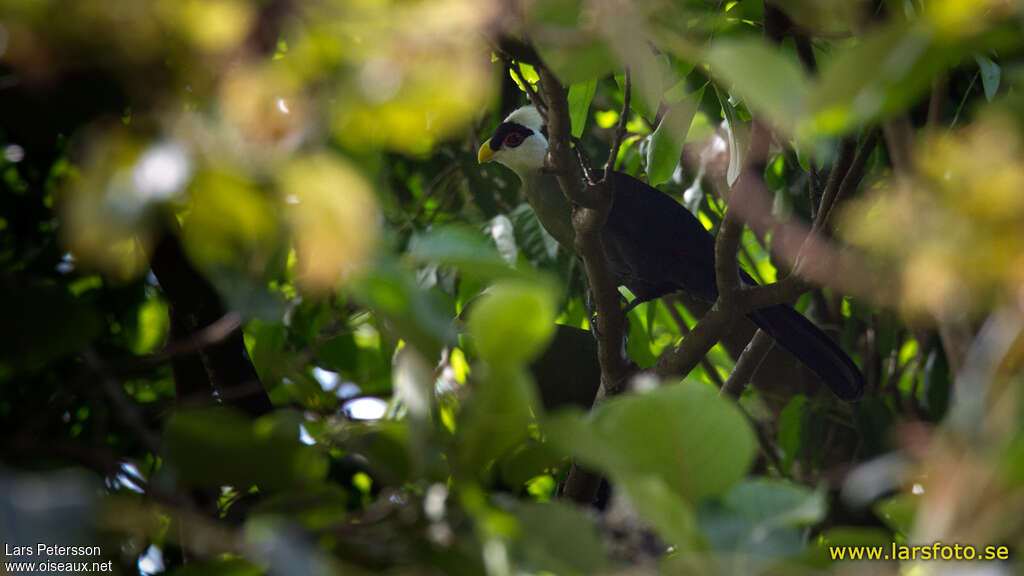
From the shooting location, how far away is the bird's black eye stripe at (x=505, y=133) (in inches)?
154

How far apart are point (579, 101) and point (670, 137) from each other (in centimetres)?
24

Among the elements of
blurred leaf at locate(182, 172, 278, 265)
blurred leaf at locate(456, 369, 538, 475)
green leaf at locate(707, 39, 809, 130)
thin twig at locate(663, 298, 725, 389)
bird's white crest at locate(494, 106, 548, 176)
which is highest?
green leaf at locate(707, 39, 809, 130)

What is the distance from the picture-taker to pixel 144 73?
809mm

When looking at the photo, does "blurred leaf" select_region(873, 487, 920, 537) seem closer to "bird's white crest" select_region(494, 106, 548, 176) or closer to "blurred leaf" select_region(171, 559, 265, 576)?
"blurred leaf" select_region(171, 559, 265, 576)

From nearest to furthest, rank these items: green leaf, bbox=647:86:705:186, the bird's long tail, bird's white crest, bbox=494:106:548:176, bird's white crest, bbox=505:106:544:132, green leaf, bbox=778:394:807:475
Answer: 1. green leaf, bbox=647:86:705:186
2. the bird's long tail
3. green leaf, bbox=778:394:807:475
4. bird's white crest, bbox=494:106:548:176
5. bird's white crest, bbox=505:106:544:132

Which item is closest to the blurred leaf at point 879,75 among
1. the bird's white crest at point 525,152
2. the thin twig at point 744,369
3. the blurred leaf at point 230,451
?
the blurred leaf at point 230,451

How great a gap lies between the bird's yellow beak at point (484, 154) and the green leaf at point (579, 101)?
1544 millimetres

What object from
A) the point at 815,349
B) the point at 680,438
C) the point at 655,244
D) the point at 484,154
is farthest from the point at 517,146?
the point at 680,438

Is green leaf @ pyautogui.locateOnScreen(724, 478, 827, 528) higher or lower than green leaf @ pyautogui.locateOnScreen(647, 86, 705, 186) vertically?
higher

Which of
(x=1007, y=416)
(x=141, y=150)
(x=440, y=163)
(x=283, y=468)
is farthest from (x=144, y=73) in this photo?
(x=440, y=163)

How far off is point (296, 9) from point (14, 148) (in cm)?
109

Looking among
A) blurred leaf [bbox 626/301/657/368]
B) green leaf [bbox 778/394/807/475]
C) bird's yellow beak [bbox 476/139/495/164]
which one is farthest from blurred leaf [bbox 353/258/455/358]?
bird's yellow beak [bbox 476/139/495/164]

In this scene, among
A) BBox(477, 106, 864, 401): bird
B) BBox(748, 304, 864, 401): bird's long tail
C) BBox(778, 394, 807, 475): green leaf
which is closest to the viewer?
BBox(748, 304, 864, 401): bird's long tail

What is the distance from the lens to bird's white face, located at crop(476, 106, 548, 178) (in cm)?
390
